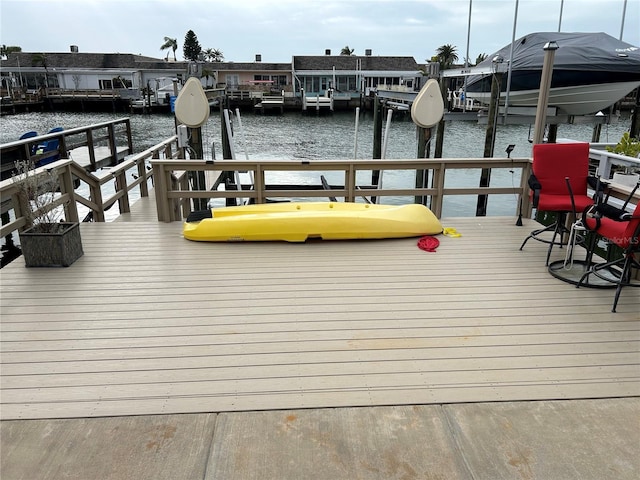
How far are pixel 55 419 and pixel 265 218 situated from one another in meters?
2.58

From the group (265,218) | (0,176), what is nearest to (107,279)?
(265,218)

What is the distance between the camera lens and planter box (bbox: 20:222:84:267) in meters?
3.58

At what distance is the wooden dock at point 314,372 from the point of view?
5.78ft

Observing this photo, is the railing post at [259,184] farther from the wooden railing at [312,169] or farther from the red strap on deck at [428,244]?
the red strap on deck at [428,244]

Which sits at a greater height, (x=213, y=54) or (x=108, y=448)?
(x=213, y=54)

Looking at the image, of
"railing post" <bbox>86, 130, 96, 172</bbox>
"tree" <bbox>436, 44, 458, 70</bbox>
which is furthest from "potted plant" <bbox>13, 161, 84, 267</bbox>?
"tree" <bbox>436, 44, 458, 70</bbox>

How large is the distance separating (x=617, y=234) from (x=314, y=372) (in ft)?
7.23

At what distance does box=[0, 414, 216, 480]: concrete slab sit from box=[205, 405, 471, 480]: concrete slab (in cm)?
10

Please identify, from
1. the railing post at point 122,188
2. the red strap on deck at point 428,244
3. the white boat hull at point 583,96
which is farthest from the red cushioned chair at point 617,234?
the white boat hull at point 583,96

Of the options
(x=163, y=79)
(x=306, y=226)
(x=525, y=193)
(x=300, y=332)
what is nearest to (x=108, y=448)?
(x=300, y=332)

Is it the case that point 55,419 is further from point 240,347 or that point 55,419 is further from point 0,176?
point 0,176

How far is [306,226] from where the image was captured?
4254mm

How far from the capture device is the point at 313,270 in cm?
363

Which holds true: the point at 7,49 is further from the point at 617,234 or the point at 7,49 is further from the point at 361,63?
the point at 617,234
